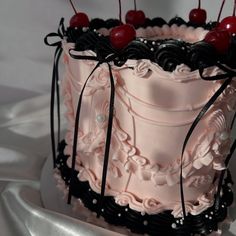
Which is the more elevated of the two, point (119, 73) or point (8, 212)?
point (119, 73)

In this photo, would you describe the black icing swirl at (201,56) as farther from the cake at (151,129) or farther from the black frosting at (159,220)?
the black frosting at (159,220)

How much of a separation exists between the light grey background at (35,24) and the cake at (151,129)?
1.84 feet

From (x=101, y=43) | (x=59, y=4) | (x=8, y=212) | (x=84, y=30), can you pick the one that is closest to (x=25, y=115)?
(x=59, y=4)

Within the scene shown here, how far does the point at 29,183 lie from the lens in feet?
4.09

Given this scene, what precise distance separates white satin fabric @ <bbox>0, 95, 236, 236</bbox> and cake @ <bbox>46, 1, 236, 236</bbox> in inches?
3.0

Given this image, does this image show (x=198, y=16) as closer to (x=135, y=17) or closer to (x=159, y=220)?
(x=135, y=17)

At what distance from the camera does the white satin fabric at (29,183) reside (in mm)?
1047

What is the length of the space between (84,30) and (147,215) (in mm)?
417

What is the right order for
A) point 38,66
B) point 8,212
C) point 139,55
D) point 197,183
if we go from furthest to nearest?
point 38,66, point 8,212, point 197,183, point 139,55

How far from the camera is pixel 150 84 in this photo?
933 mm

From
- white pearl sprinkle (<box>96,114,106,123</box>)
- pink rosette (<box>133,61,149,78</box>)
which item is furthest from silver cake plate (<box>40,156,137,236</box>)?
pink rosette (<box>133,61,149,78</box>)

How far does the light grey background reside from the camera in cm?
166

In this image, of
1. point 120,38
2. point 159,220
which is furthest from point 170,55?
point 159,220

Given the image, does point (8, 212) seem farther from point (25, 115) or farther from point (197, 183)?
point (25, 115)
